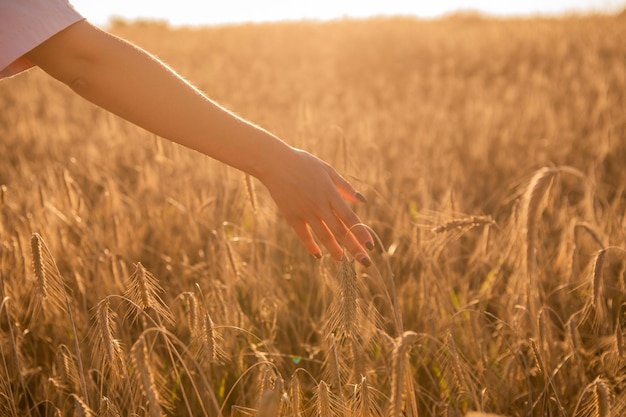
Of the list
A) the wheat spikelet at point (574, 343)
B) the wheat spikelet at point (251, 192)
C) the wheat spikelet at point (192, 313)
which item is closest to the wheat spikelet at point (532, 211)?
the wheat spikelet at point (574, 343)

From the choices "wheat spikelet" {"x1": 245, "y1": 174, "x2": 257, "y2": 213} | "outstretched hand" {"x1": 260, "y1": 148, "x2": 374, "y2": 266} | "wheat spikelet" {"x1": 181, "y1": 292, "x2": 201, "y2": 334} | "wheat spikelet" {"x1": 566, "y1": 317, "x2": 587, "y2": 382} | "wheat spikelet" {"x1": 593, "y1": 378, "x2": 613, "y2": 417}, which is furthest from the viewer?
"wheat spikelet" {"x1": 245, "y1": 174, "x2": 257, "y2": 213}

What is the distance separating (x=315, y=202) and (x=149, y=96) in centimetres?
36

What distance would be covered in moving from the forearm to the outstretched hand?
0.04 metres

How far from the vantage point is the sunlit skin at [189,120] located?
1000 millimetres

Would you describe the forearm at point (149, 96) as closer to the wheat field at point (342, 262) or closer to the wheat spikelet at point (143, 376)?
the wheat field at point (342, 262)

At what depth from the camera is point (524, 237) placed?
4.63ft

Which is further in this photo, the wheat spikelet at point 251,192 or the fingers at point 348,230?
the wheat spikelet at point 251,192

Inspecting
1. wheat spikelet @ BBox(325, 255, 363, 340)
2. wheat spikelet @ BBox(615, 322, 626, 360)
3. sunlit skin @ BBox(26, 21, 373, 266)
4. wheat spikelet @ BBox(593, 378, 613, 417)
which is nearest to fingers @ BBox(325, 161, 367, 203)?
sunlit skin @ BBox(26, 21, 373, 266)

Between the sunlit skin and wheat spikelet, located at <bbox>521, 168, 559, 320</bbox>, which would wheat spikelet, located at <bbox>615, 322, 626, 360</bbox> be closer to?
wheat spikelet, located at <bbox>521, 168, 559, 320</bbox>

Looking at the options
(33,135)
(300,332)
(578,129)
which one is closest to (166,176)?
(300,332)

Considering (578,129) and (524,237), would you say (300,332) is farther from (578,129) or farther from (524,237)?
Answer: (578,129)

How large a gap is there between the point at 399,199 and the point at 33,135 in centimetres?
283

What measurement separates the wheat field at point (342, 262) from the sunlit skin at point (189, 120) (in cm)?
11

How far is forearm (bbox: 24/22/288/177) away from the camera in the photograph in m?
1.00
